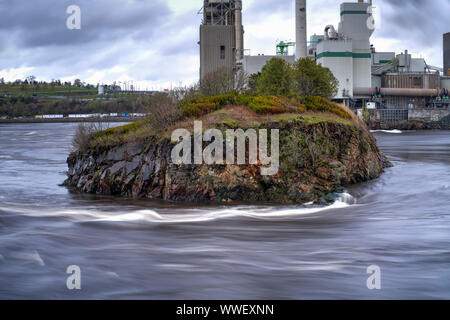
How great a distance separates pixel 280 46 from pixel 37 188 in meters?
56.1

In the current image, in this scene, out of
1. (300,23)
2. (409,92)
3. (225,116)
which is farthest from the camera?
(409,92)

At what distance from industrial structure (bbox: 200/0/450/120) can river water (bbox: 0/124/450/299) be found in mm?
40178

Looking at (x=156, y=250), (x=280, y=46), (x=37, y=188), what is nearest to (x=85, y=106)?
(x=280, y=46)

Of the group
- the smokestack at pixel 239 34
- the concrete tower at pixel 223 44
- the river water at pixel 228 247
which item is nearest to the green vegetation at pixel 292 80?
the river water at pixel 228 247

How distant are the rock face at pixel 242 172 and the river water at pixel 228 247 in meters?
0.86

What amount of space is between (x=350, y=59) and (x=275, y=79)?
40952mm

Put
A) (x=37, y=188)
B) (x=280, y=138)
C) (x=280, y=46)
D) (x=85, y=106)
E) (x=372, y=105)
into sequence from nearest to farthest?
(x=280, y=138) < (x=37, y=188) < (x=280, y=46) < (x=372, y=105) < (x=85, y=106)

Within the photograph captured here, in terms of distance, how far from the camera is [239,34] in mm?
55438

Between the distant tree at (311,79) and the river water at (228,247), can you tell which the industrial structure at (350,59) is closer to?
the distant tree at (311,79)

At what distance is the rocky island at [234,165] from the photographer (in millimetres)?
16859

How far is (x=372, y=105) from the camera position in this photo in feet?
252

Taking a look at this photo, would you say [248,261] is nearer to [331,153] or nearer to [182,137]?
[182,137]

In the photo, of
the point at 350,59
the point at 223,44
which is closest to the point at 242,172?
the point at 223,44

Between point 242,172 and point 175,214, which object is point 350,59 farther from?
point 175,214
